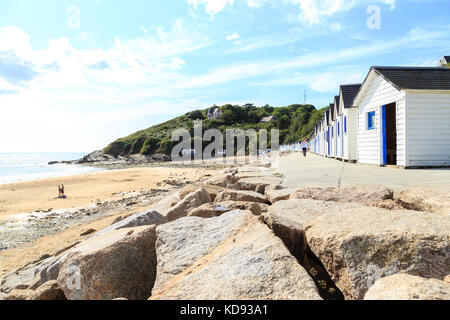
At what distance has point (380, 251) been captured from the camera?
195 cm

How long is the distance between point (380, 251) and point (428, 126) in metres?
10.5

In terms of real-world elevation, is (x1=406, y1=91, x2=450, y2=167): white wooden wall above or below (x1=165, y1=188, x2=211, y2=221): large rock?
above

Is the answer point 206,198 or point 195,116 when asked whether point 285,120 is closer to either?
point 195,116

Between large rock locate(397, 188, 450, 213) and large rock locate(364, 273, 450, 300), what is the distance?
1711 millimetres

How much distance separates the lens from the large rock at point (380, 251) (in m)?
1.87

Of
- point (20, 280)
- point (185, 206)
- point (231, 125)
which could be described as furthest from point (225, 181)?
point (231, 125)

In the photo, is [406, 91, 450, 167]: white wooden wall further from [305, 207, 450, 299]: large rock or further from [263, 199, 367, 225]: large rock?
[305, 207, 450, 299]: large rock

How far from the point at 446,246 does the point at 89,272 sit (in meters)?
2.73

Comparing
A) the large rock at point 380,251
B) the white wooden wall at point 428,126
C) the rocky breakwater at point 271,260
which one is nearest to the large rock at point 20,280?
the rocky breakwater at point 271,260

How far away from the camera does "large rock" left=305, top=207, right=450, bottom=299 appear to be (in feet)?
6.13

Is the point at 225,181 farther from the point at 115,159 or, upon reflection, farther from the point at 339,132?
the point at 115,159

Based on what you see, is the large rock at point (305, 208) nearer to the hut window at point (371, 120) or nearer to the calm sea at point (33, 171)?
the hut window at point (371, 120)

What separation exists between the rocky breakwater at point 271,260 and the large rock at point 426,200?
0.70ft

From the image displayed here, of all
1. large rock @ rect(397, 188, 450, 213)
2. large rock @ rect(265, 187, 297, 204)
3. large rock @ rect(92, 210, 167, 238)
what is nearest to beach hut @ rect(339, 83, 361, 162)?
large rock @ rect(265, 187, 297, 204)
